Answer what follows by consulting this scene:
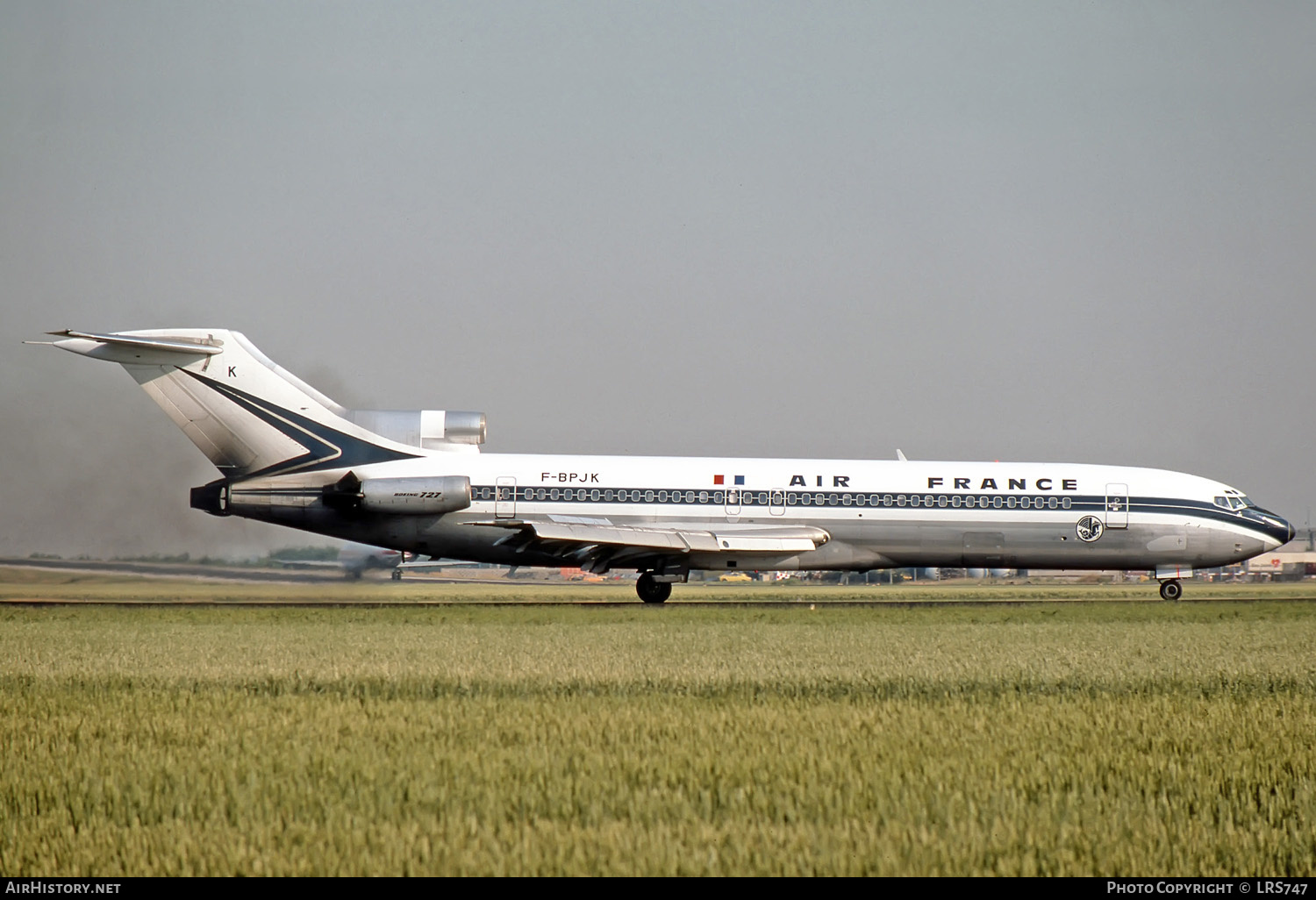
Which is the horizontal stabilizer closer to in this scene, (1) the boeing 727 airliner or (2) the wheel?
(1) the boeing 727 airliner

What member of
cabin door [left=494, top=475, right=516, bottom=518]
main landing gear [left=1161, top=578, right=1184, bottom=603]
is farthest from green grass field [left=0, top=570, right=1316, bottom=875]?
main landing gear [left=1161, top=578, right=1184, bottom=603]

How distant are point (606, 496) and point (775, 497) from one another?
154 inches

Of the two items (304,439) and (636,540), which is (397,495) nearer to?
(304,439)

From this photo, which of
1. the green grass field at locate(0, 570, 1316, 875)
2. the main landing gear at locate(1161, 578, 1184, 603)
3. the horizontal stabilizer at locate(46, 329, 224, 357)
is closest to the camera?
the green grass field at locate(0, 570, 1316, 875)

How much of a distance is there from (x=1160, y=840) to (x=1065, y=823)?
427mm

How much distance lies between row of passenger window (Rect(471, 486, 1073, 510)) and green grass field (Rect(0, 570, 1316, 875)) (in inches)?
550

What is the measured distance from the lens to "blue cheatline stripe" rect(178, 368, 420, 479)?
2781 cm

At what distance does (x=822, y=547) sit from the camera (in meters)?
29.2

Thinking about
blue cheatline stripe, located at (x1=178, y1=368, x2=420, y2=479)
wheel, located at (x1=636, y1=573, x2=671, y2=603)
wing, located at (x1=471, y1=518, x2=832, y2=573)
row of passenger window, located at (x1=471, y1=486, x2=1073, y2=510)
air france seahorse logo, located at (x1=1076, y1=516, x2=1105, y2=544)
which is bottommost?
wheel, located at (x1=636, y1=573, x2=671, y2=603)

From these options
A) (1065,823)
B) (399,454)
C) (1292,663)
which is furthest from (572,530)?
(1065,823)

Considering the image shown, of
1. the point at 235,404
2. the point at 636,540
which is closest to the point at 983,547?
the point at 636,540

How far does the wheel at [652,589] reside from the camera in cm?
2945

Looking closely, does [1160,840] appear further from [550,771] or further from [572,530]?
[572,530]

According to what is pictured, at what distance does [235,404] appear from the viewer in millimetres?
27797
